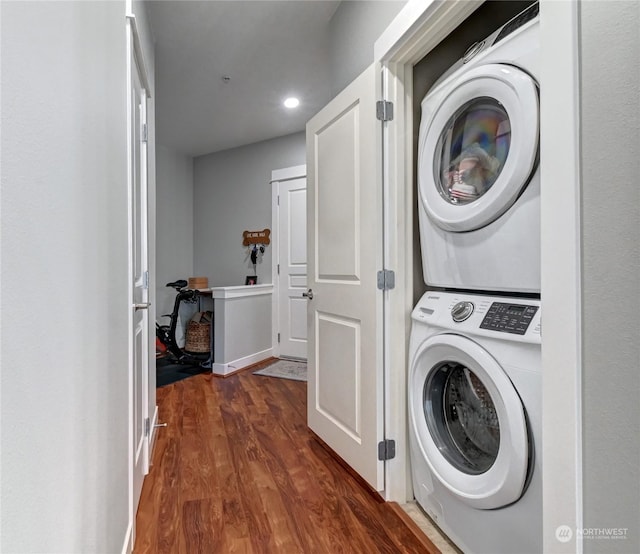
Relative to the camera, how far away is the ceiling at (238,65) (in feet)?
7.50

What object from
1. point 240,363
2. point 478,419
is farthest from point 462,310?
point 240,363

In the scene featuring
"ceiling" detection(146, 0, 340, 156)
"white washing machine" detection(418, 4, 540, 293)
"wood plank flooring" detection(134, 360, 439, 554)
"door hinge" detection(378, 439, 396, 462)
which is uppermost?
"ceiling" detection(146, 0, 340, 156)

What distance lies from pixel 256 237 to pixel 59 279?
3881 mm

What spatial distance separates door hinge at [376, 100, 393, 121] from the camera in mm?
1618

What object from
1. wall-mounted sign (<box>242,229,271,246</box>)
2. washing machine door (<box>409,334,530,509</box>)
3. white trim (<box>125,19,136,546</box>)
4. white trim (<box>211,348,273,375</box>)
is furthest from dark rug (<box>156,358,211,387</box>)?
washing machine door (<box>409,334,530,509</box>)

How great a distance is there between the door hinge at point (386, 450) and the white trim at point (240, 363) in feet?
7.64

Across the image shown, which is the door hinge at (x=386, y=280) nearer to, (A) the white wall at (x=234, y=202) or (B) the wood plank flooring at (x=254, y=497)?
(B) the wood plank flooring at (x=254, y=497)

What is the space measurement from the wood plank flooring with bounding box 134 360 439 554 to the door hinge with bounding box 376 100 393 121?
1.70m

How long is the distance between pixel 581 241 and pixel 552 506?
1.81ft

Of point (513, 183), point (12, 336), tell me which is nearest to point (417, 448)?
point (513, 183)

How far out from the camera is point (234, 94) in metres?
3.32

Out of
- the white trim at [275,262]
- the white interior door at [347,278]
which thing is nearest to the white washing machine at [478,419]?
the white interior door at [347,278]

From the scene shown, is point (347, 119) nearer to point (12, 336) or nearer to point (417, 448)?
point (417, 448)

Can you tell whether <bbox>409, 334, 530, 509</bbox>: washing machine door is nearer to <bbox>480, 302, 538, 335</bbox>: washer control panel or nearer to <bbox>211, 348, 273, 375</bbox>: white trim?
<bbox>480, 302, 538, 335</bbox>: washer control panel
